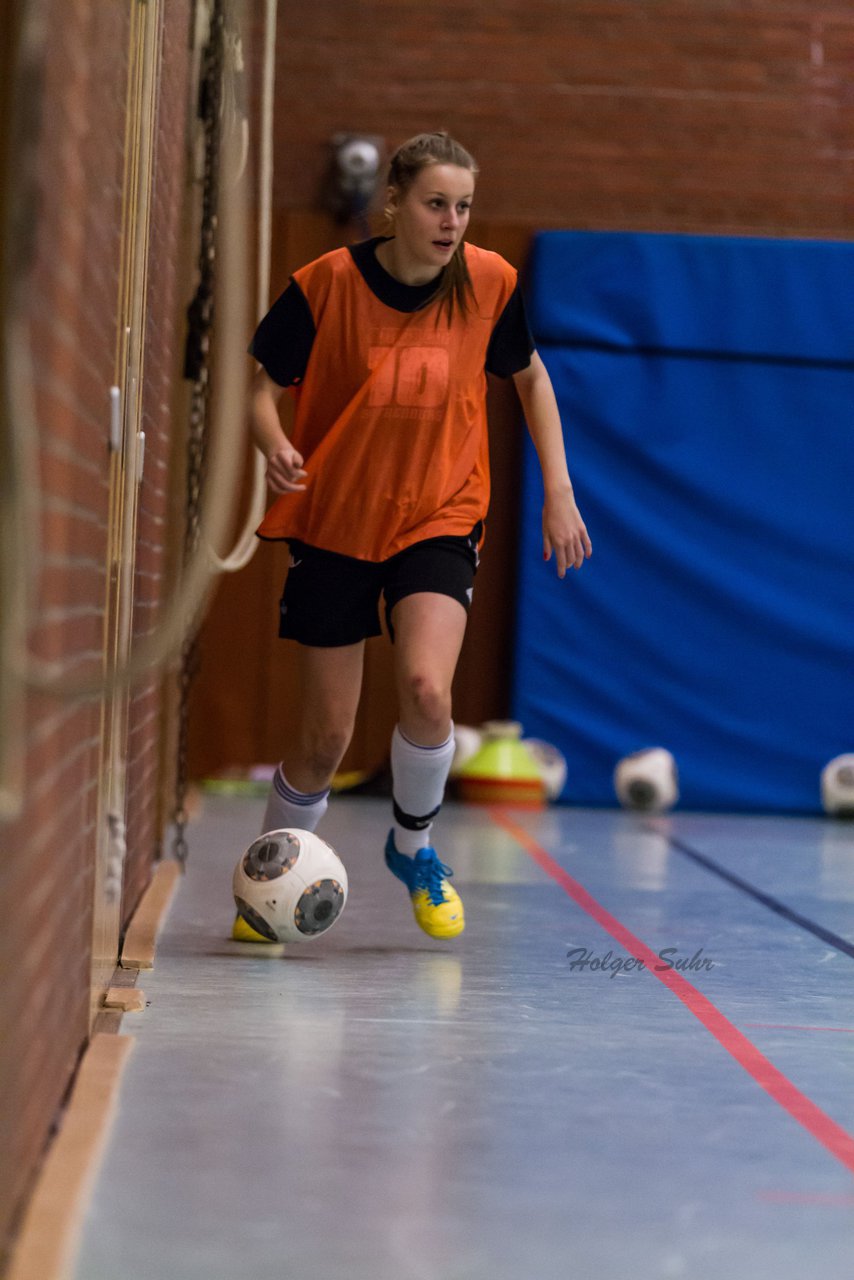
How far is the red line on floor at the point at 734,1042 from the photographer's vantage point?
226cm

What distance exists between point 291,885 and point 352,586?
0.62 metres

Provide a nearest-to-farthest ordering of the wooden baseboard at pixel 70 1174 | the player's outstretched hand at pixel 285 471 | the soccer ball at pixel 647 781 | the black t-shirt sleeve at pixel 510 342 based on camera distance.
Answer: the wooden baseboard at pixel 70 1174 → the player's outstretched hand at pixel 285 471 → the black t-shirt sleeve at pixel 510 342 → the soccer ball at pixel 647 781

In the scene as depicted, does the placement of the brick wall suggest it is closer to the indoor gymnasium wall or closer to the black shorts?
the black shorts

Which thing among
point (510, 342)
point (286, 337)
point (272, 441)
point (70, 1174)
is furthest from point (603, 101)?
point (70, 1174)

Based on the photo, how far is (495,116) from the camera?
7965 mm

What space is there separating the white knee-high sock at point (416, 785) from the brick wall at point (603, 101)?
476cm

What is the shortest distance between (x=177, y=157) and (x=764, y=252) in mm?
3927

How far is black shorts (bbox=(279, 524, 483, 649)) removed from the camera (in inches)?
139

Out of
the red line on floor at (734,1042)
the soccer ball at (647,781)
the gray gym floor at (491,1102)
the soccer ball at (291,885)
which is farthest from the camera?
the soccer ball at (647,781)

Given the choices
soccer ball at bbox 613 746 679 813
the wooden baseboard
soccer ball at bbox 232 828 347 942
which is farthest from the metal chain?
soccer ball at bbox 613 746 679 813

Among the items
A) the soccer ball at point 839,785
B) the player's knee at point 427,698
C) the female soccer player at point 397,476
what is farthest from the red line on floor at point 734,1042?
the soccer ball at point 839,785

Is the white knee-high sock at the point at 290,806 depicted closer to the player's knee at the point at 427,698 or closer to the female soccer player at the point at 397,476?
the female soccer player at the point at 397,476

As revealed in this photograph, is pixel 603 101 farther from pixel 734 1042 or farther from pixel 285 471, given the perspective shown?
pixel 734 1042

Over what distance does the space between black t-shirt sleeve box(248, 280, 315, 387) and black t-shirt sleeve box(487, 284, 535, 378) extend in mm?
384
